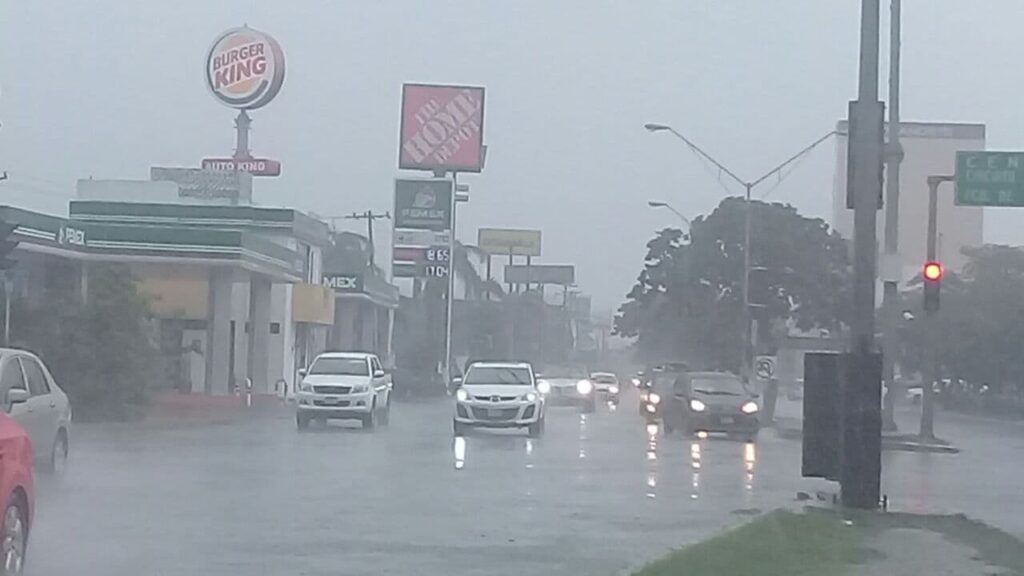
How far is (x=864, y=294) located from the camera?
1905cm

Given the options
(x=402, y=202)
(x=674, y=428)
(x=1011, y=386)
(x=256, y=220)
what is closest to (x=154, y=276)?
(x=256, y=220)

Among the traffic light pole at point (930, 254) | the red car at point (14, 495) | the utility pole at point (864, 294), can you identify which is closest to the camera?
the red car at point (14, 495)

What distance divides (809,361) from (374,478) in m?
6.83

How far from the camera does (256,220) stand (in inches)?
2544

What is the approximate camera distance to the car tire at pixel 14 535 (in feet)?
39.2

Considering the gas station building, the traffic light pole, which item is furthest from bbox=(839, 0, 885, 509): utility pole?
the gas station building

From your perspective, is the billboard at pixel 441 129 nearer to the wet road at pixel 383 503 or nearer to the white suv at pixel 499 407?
the white suv at pixel 499 407

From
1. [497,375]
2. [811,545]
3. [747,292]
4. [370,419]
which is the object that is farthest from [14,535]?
[747,292]

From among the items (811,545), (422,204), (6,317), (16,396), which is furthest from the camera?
(422,204)

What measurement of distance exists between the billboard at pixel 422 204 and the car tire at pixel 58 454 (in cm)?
6446

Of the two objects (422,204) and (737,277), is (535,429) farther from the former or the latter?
(422,204)

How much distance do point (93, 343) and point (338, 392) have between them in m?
7.77

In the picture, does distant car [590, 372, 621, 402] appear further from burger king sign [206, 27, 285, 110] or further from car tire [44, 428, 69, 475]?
car tire [44, 428, 69, 475]

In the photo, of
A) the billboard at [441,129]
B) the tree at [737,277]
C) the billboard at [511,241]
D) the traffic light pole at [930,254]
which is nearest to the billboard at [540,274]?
the billboard at [511,241]
